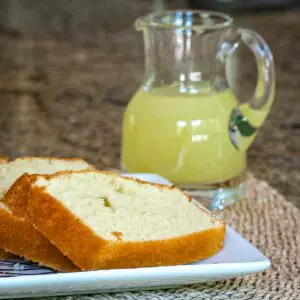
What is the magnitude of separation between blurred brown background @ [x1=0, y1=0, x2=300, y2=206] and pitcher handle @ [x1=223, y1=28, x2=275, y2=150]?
0.18 m

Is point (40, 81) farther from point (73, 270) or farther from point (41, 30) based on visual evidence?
point (73, 270)

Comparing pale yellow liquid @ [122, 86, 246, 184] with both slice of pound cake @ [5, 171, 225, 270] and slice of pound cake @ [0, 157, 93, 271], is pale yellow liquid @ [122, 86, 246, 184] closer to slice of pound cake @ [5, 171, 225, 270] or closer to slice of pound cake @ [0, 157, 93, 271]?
slice of pound cake @ [5, 171, 225, 270]

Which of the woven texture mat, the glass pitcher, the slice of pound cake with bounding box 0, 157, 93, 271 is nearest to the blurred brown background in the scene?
the woven texture mat

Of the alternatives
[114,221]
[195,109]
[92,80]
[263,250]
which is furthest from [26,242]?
[92,80]

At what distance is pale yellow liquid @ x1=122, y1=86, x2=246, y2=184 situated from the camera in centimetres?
140

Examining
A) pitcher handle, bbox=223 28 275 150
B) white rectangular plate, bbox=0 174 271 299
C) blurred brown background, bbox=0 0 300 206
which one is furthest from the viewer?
blurred brown background, bbox=0 0 300 206

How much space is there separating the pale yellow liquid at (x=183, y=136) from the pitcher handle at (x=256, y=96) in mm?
26

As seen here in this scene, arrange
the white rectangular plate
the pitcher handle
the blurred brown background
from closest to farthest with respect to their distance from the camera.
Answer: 1. the white rectangular plate
2. the pitcher handle
3. the blurred brown background

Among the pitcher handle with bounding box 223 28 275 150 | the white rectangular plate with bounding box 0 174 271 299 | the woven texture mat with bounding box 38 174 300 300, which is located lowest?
the woven texture mat with bounding box 38 174 300 300

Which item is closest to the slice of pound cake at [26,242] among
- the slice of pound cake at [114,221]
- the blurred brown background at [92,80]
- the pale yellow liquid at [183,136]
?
the slice of pound cake at [114,221]

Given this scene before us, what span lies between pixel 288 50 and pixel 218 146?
65.8 inches

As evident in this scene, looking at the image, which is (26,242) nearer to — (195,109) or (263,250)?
(263,250)

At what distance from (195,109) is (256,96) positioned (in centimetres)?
10

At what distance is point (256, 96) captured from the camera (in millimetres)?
1390
